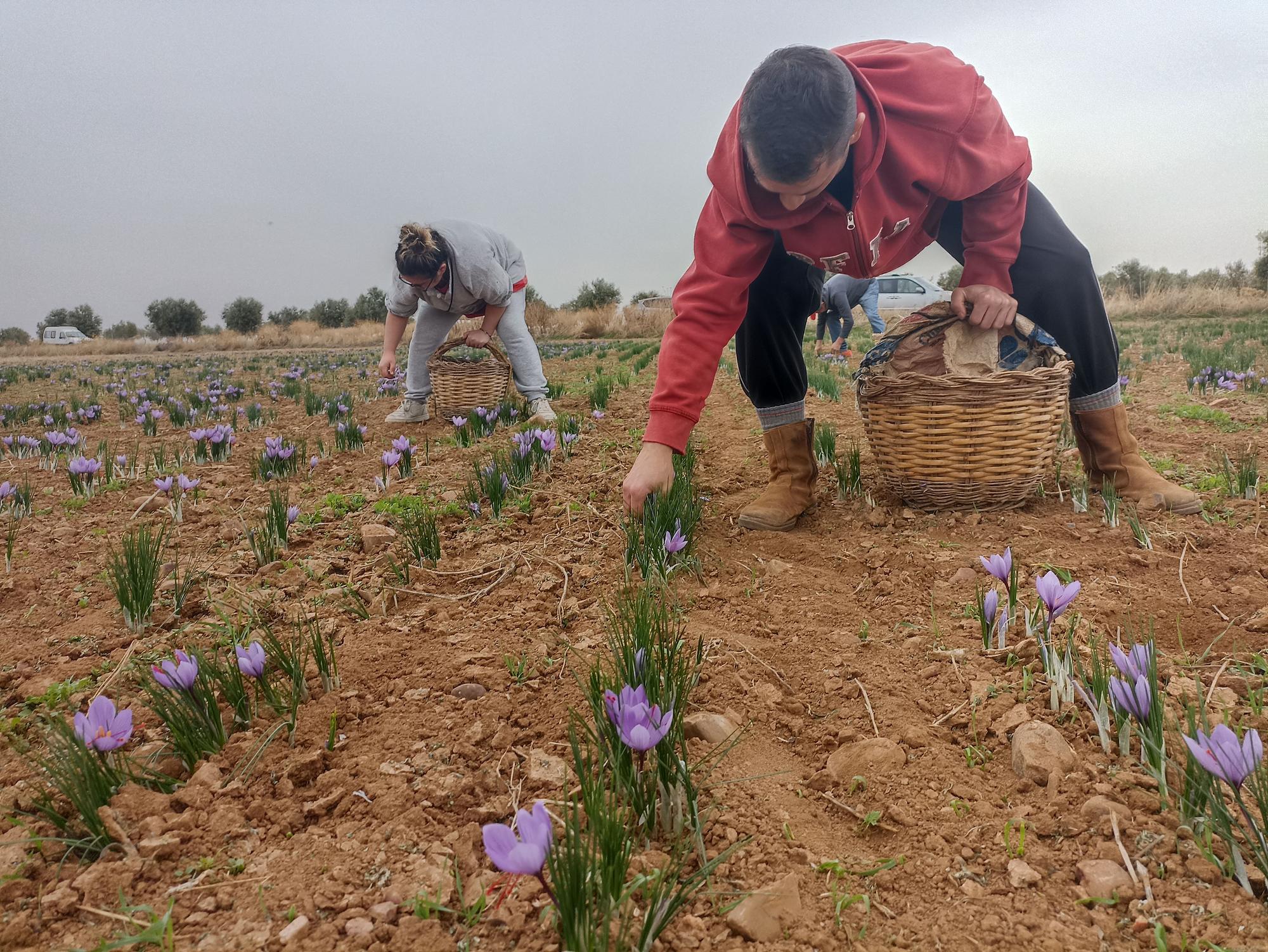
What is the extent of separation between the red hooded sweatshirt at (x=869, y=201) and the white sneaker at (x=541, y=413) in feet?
→ 9.69

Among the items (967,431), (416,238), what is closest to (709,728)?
(967,431)

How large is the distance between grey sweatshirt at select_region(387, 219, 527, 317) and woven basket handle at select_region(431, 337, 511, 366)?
29cm

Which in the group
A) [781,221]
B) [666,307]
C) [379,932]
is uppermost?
[666,307]

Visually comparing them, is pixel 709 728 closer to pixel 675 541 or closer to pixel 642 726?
pixel 642 726

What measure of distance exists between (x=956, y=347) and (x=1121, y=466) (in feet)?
3.11

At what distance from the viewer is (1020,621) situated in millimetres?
2041

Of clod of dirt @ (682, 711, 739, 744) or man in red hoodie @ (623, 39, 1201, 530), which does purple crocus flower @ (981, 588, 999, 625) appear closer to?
clod of dirt @ (682, 711, 739, 744)

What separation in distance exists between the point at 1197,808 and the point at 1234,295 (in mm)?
33848

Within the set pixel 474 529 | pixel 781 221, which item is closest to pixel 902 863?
pixel 781 221

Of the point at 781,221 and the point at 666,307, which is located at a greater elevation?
the point at 666,307

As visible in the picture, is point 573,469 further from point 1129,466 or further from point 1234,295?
point 1234,295

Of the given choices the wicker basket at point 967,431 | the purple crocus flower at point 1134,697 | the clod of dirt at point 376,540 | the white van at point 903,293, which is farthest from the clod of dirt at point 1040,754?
the white van at point 903,293

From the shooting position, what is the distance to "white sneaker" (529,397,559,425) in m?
5.72

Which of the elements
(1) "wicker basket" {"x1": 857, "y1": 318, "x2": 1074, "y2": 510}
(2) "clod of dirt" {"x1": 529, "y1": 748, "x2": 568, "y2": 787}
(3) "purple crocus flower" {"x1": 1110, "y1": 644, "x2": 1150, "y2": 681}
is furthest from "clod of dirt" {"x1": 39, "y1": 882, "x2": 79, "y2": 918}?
(1) "wicker basket" {"x1": 857, "y1": 318, "x2": 1074, "y2": 510}
